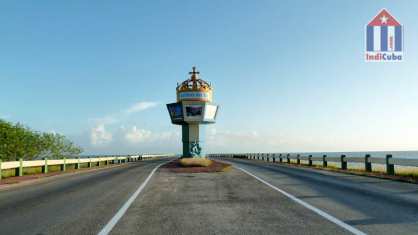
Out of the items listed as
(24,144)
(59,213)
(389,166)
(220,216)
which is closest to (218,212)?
(220,216)

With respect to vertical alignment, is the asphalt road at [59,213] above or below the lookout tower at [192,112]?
below

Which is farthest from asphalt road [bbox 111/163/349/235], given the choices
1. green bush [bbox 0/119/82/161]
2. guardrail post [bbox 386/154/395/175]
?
green bush [bbox 0/119/82/161]

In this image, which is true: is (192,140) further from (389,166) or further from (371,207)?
(371,207)

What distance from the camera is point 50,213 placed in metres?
8.71

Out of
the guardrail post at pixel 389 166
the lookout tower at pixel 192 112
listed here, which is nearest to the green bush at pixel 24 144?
the lookout tower at pixel 192 112

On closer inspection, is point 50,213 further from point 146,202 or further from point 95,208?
point 146,202

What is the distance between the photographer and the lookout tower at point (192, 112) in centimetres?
5384

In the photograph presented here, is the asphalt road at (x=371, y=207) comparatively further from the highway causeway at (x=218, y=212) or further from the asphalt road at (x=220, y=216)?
the asphalt road at (x=220, y=216)

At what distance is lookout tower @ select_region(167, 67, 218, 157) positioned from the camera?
2120 inches

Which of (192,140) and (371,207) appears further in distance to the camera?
(192,140)

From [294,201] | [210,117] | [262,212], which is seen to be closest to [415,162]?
[294,201]

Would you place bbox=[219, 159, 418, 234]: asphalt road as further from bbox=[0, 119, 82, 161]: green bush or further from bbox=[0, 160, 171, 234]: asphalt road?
bbox=[0, 119, 82, 161]: green bush

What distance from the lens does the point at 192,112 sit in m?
54.0

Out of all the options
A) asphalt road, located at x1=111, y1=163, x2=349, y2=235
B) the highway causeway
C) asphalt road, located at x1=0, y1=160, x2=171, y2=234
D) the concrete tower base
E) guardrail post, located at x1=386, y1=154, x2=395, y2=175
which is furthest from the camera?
the concrete tower base
